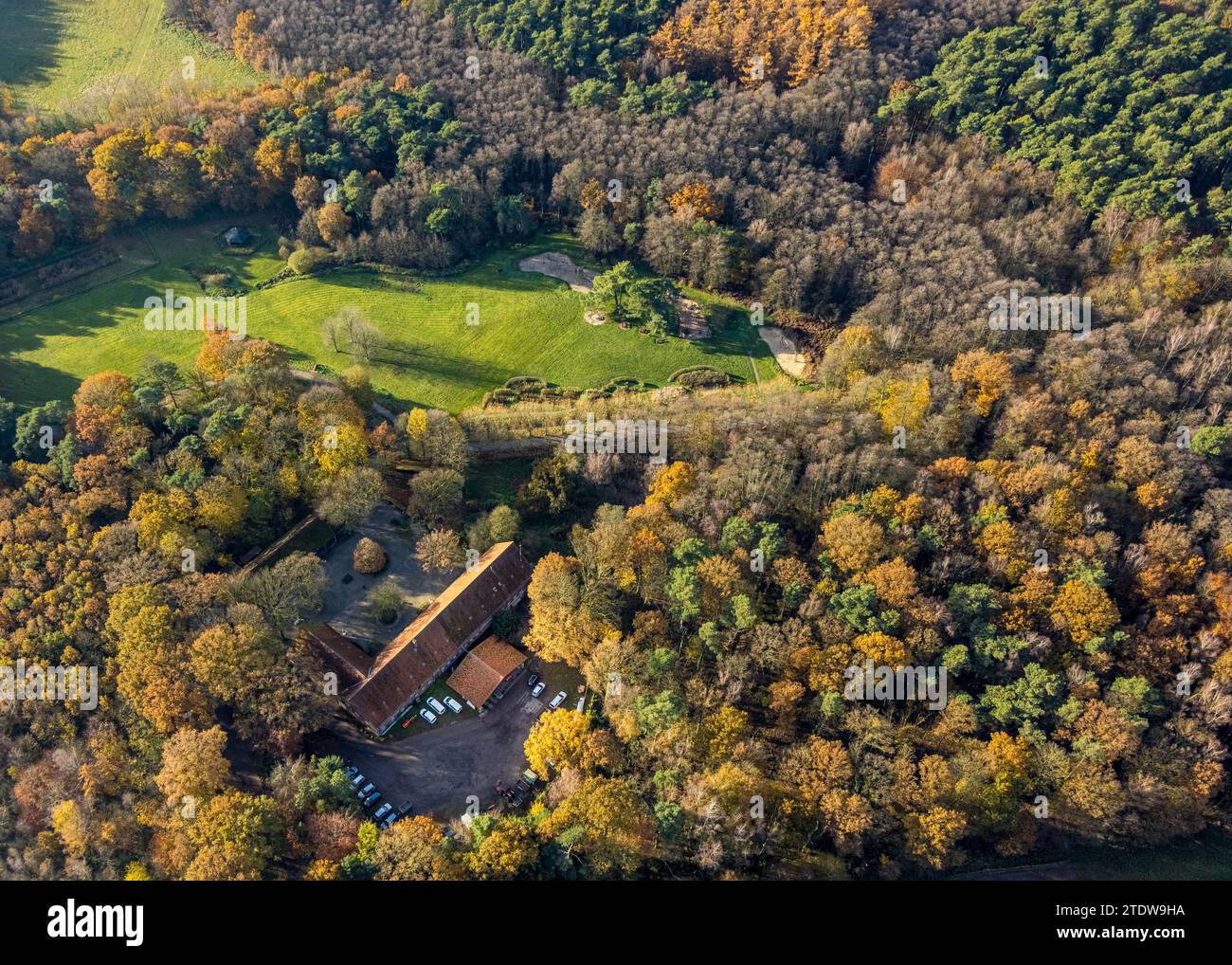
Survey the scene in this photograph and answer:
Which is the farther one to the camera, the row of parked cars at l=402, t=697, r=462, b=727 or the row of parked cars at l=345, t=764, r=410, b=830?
the row of parked cars at l=402, t=697, r=462, b=727

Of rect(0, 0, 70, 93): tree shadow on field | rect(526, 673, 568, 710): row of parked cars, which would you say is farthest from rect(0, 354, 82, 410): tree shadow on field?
rect(526, 673, 568, 710): row of parked cars

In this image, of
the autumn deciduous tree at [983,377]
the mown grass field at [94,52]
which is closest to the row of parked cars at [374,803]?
the autumn deciduous tree at [983,377]

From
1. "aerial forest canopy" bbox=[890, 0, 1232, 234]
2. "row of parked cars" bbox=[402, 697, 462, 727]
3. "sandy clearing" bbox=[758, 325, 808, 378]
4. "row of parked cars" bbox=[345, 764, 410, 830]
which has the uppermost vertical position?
"aerial forest canopy" bbox=[890, 0, 1232, 234]

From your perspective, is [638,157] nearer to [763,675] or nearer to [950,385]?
[950,385]

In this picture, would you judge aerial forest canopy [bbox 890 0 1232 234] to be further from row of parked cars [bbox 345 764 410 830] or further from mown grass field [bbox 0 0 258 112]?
row of parked cars [bbox 345 764 410 830]

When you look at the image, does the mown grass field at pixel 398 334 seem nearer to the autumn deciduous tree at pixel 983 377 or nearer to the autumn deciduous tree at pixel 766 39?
the autumn deciduous tree at pixel 983 377

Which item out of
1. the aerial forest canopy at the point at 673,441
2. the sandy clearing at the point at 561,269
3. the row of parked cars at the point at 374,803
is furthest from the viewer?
the sandy clearing at the point at 561,269

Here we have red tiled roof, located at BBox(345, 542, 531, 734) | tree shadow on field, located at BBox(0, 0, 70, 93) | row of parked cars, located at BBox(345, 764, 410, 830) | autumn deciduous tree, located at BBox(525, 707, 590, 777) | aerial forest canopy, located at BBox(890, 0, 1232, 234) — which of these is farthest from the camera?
tree shadow on field, located at BBox(0, 0, 70, 93)

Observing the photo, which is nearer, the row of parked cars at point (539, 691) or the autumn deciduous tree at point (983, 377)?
the row of parked cars at point (539, 691)
